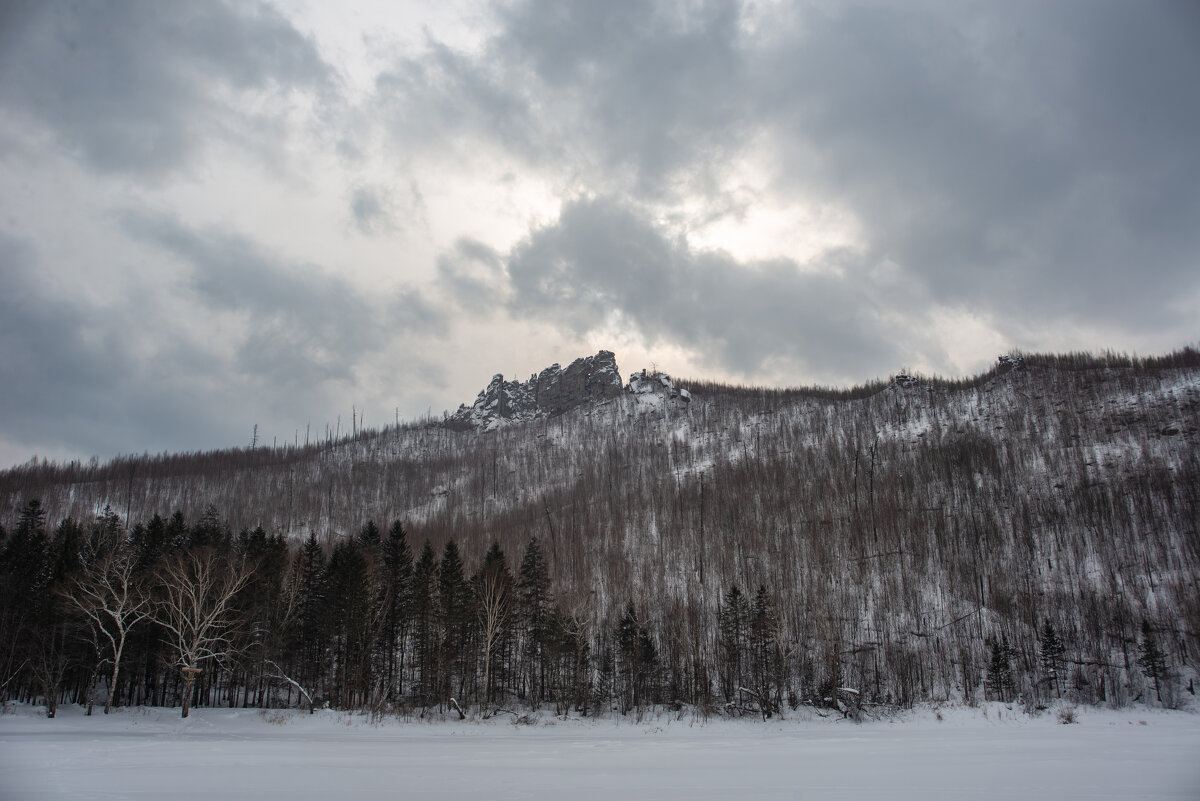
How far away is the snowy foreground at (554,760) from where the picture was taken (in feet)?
47.2

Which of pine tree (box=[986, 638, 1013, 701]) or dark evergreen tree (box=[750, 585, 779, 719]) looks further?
pine tree (box=[986, 638, 1013, 701])

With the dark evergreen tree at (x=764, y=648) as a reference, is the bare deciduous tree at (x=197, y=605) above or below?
above

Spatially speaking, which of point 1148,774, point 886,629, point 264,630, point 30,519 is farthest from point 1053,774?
point 30,519

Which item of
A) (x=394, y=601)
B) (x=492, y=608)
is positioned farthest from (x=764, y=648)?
(x=394, y=601)

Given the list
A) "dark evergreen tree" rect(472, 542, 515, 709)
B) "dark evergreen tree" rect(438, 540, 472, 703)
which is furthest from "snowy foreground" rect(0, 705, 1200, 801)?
Answer: "dark evergreen tree" rect(472, 542, 515, 709)

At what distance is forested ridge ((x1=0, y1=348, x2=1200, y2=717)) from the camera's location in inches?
1788

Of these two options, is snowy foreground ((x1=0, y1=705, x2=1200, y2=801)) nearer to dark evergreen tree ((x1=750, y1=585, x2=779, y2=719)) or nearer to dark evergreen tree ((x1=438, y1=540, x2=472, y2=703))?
dark evergreen tree ((x1=438, y1=540, x2=472, y2=703))

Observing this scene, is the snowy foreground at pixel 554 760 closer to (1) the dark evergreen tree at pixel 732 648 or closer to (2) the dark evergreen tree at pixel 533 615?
(2) the dark evergreen tree at pixel 533 615

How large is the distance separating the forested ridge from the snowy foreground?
22.5ft

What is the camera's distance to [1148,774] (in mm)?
17609

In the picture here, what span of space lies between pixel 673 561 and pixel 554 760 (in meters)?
76.8

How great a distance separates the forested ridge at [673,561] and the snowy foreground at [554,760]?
685cm

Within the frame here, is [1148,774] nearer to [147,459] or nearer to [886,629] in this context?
[886,629]

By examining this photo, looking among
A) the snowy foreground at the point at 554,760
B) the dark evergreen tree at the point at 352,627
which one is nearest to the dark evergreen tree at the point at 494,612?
the dark evergreen tree at the point at 352,627
